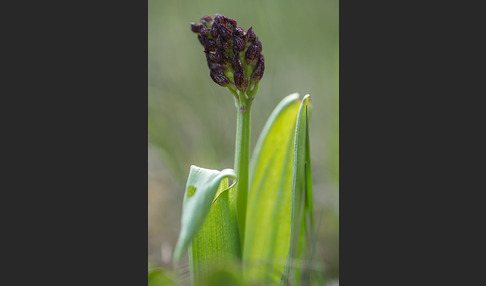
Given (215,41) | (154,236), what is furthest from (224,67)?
(154,236)

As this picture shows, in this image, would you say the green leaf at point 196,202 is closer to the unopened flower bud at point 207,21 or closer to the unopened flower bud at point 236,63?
the unopened flower bud at point 236,63

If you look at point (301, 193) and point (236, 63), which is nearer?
point (236, 63)

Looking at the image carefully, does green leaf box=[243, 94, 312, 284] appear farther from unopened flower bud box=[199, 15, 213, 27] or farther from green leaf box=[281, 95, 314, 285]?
unopened flower bud box=[199, 15, 213, 27]

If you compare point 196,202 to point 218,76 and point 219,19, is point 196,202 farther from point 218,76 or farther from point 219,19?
point 219,19

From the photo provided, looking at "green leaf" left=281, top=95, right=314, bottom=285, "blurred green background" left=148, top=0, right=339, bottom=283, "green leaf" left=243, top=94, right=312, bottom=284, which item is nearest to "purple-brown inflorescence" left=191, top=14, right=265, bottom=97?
"green leaf" left=281, top=95, right=314, bottom=285

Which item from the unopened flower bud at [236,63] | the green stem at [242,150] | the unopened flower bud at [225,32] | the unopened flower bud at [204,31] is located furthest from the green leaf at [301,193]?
the unopened flower bud at [204,31]

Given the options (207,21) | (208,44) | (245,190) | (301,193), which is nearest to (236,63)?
(208,44)
